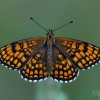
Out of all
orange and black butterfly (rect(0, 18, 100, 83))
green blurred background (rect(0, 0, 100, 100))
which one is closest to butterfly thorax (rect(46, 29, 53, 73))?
orange and black butterfly (rect(0, 18, 100, 83))

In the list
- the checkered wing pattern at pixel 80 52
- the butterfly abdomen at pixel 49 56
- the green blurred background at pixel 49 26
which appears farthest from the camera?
the green blurred background at pixel 49 26

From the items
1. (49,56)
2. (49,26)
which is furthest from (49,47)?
(49,26)

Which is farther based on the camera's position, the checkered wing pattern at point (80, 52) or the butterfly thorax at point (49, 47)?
the butterfly thorax at point (49, 47)

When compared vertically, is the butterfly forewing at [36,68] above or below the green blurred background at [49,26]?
below

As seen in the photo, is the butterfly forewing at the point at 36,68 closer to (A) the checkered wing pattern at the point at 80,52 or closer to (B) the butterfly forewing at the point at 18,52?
(B) the butterfly forewing at the point at 18,52

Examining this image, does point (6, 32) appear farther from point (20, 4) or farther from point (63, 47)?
point (63, 47)

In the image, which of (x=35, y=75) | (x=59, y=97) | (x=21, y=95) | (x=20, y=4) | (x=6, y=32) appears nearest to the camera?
(x=59, y=97)

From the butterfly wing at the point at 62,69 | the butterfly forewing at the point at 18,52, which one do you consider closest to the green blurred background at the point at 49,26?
the butterfly wing at the point at 62,69

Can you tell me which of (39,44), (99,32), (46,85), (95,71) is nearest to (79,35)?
(99,32)
